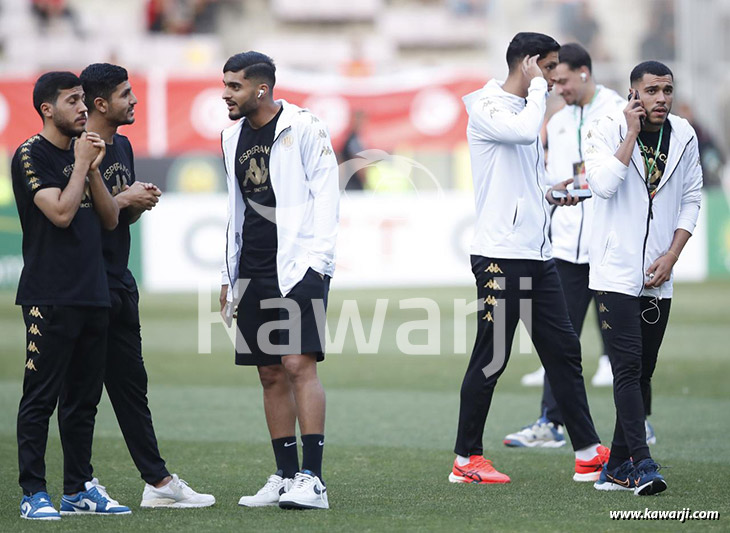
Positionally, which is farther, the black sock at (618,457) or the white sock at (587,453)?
the white sock at (587,453)

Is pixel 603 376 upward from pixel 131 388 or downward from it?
downward

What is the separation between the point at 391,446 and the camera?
8148mm

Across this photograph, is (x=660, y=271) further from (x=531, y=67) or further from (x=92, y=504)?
(x=92, y=504)

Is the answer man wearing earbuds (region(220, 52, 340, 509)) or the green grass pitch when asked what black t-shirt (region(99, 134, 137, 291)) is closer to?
man wearing earbuds (region(220, 52, 340, 509))

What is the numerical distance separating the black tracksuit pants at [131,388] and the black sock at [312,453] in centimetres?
76

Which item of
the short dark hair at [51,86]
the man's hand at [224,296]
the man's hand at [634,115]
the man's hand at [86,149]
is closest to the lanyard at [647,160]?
the man's hand at [634,115]

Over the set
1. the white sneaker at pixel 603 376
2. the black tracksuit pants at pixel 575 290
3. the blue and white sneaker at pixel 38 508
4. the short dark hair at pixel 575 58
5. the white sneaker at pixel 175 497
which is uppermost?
the short dark hair at pixel 575 58

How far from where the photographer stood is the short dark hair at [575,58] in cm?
847

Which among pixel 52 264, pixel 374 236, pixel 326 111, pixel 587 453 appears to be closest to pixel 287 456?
pixel 52 264

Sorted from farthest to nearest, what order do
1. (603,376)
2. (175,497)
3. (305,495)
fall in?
(603,376) < (175,497) < (305,495)

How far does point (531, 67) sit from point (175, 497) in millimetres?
3077

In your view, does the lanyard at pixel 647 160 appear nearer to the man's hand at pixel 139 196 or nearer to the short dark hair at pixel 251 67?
the short dark hair at pixel 251 67

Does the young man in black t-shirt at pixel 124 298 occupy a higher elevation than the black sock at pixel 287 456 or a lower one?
higher

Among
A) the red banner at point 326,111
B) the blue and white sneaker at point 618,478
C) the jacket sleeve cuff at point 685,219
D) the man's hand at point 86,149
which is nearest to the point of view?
the man's hand at point 86,149
